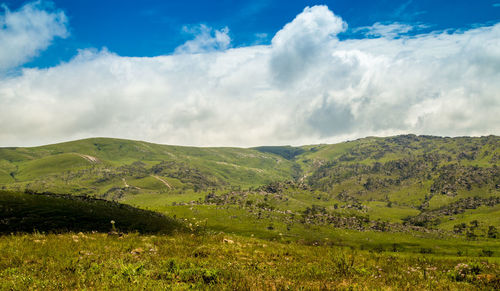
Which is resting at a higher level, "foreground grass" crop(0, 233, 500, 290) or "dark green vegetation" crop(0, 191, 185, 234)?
"foreground grass" crop(0, 233, 500, 290)

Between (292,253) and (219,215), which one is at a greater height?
(292,253)

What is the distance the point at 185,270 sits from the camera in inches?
427

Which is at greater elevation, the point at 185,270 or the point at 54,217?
the point at 185,270

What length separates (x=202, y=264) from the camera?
492 inches

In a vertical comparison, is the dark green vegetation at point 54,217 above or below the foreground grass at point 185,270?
below

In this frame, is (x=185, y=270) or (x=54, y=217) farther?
(x=54, y=217)

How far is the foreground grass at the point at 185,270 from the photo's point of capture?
9398 millimetres

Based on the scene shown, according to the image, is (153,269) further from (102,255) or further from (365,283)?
(365,283)

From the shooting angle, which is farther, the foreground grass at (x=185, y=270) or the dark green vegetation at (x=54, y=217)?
the dark green vegetation at (x=54, y=217)

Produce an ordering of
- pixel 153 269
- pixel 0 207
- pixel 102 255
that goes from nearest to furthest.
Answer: pixel 153 269
pixel 102 255
pixel 0 207

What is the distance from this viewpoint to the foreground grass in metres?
9.40

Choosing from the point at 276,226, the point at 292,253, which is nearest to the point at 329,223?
the point at 276,226

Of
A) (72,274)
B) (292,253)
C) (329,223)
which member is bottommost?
(329,223)

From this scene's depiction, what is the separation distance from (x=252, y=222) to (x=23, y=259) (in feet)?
433
